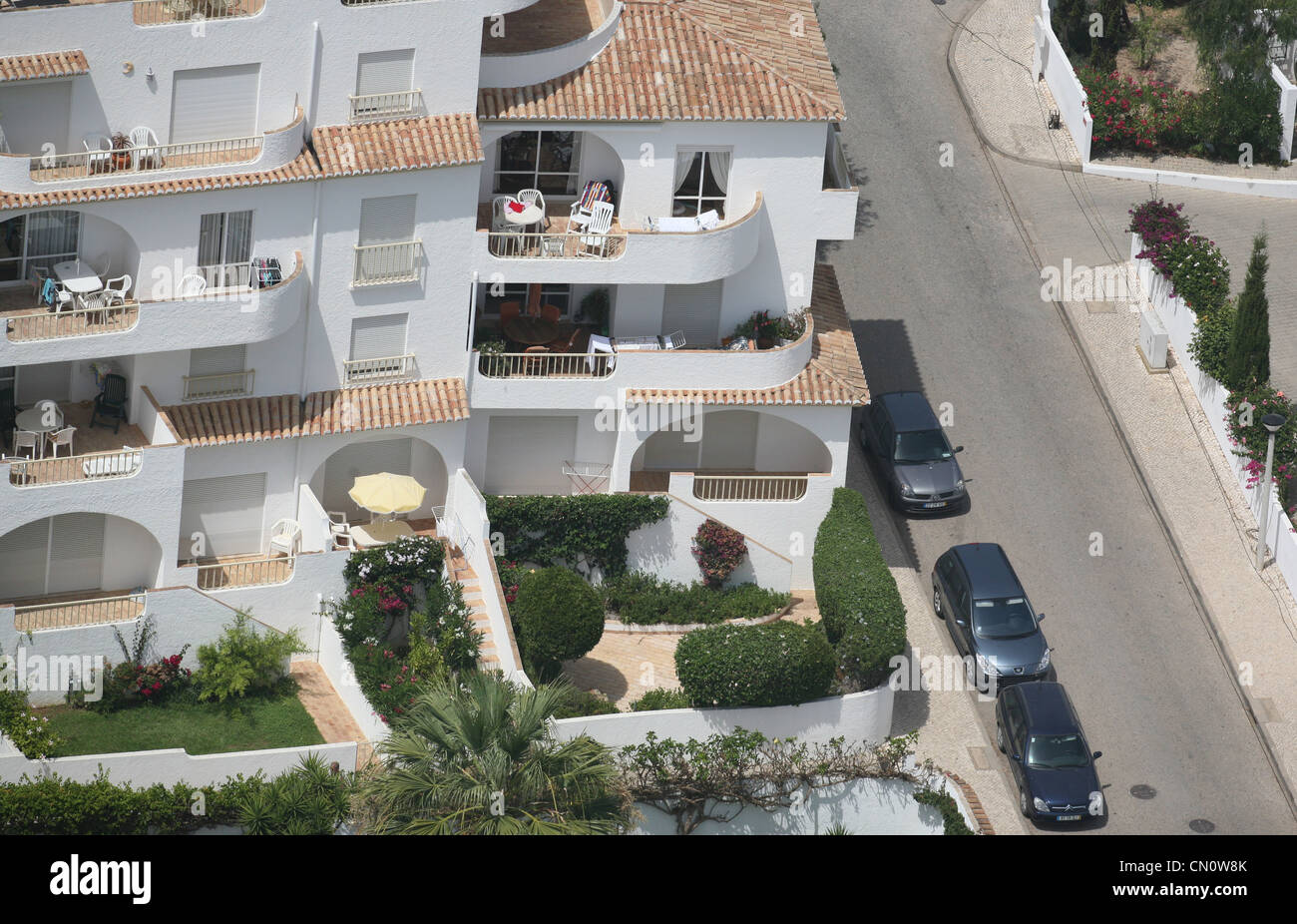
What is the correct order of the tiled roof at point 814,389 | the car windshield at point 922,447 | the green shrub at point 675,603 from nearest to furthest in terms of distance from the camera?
the tiled roof at point 814,389 < the green shrub at point 675,603 < the car windshield at point 922,447

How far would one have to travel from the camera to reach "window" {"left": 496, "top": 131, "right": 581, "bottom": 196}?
45.5 metres

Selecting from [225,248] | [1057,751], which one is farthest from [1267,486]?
[225,248]

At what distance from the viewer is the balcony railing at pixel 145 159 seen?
1577 inches

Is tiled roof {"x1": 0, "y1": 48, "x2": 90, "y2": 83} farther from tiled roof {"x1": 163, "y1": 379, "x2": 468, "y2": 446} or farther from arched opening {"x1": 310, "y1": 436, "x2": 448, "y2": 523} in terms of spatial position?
arched opening {"x1": 310, "y1": 436, "x2": 448, "y2": 523}

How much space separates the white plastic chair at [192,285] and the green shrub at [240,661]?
22.3 ft

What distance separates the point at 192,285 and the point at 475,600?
30.0 feet

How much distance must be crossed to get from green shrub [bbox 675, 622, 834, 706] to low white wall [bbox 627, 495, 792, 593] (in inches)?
183

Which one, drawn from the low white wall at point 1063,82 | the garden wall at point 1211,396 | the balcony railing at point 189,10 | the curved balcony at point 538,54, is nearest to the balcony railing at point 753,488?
the curved balcony at point 538,54

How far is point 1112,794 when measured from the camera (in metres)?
42.5

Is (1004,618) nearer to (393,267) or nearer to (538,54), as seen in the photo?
(393,267)

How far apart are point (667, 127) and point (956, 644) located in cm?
1346

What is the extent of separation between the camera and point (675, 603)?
1823 inches

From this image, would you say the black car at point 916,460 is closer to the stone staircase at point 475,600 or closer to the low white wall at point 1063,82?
the stone staircase at point 475,600

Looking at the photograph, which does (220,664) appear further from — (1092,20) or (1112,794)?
(1092,20)
